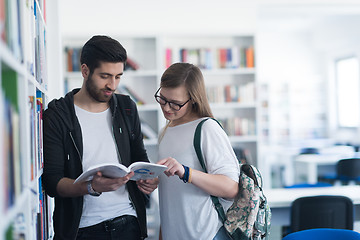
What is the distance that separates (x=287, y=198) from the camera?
10.5ft

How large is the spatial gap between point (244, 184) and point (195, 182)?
0.23m

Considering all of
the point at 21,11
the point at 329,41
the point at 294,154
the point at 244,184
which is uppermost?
the point at 329,41

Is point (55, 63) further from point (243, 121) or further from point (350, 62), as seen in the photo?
point (350, 62)

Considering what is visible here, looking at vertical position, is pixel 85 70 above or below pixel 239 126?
above

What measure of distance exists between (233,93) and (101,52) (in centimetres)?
390

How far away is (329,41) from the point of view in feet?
32.2

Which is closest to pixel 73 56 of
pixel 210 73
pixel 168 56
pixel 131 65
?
pixel 131 65

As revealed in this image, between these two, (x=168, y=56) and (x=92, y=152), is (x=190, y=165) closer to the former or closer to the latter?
(x=92, y=152)

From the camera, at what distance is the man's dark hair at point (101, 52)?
182cm

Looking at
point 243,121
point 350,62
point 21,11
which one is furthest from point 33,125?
point 350,62

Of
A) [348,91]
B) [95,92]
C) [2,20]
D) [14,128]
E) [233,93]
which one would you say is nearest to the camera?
[2,20]

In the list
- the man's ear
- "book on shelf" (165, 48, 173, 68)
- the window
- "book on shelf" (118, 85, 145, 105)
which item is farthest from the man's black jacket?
the window

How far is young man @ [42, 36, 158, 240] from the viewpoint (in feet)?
5.74

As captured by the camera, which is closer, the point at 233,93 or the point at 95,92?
the point at 95,92
